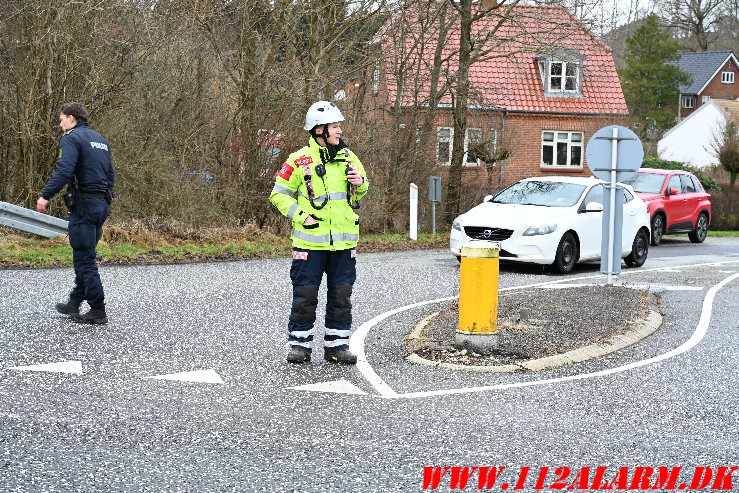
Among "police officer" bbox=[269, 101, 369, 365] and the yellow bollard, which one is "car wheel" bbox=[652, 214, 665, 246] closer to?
the yellow bollard

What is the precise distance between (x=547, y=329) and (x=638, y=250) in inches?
358

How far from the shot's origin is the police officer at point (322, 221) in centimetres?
846

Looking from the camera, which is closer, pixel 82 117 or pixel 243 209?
pixel 82 117

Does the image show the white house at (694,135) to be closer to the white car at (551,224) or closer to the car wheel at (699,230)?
the car wheel at (699,230)

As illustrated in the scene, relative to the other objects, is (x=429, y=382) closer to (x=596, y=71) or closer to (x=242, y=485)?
(x=242, y=485)

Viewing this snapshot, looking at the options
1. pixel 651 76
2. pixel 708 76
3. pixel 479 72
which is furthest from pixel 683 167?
pixel 708 76

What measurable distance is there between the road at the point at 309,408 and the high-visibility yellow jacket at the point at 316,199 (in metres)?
1.00

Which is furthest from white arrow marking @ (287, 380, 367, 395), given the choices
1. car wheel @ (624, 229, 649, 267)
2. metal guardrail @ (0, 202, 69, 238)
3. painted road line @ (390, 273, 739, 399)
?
car wheel @ (624, 229, 649, 267)

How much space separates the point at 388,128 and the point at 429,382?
17620mm

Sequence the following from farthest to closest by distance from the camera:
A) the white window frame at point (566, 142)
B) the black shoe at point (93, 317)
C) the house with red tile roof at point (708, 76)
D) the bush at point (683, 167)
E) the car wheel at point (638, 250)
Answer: the house with red tile roof at point (708, 76), the white window frame at point (566, 142), the bush at point (683, 167), the car wheel at point (638, 250), the black shoe at point (93, 317)

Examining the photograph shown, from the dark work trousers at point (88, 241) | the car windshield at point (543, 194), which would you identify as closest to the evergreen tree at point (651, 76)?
the car windshield at point (543, 194)

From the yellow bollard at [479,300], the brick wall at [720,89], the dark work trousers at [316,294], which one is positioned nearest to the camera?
the dark work trousers at [316,294]

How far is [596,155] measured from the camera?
1352cm

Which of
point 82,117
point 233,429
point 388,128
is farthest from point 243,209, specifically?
point 233,429
